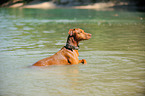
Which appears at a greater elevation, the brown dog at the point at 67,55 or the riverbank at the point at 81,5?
the riverbank at the point at 81,5

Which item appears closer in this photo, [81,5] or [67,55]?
[67,55]

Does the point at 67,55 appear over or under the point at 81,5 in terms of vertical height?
under

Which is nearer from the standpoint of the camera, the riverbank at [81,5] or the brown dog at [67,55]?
the brown dog at [67,55]

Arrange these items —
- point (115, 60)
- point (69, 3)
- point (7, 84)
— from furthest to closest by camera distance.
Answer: point (69, 3), point (115, 60), point (7, 84)

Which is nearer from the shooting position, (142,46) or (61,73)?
(61,73)

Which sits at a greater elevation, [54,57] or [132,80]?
[54,57]

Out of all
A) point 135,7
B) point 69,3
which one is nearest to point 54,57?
point 135,7

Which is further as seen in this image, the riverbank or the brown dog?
the riverbank

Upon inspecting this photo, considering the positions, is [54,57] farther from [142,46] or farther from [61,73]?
[142,46]

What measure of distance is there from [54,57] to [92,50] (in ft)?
15.9

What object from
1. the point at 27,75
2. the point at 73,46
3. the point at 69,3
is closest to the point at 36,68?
the point at 27,75

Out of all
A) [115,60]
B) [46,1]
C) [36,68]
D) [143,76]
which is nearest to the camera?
[143,76]

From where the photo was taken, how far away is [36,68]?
11742 millimetres

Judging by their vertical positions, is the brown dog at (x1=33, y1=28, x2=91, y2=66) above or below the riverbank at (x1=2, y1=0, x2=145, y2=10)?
below
